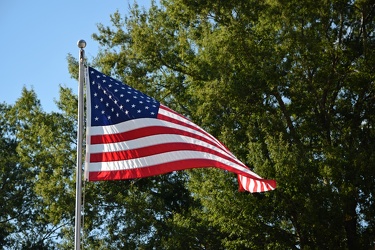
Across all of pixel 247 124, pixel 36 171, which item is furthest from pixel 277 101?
pixel 36 171

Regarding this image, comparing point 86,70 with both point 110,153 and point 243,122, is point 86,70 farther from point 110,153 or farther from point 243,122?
point 243,122

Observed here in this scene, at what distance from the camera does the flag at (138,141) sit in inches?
449

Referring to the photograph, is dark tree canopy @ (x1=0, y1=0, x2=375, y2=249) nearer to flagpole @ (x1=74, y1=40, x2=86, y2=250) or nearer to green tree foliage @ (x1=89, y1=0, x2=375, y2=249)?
green tree foliage @ (x1=89, y1=0, x2=375, y2=249)

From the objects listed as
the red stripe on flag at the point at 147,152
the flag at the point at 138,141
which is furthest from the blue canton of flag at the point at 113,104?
the red stripe on flag at the point at 147,152

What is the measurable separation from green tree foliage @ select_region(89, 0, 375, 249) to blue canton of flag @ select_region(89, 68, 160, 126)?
11.7 m

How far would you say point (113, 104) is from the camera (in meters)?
12.0

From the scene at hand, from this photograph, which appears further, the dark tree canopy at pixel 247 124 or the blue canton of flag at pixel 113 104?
the dark tree canopy at pixel 247 124

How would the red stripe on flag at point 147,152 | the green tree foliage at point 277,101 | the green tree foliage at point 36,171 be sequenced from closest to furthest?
the red stripe on flag at point 147,152 → the green tree foliage at point 277,101 → the green tree foliage at point 36,171

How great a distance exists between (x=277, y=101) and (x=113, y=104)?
1644cm

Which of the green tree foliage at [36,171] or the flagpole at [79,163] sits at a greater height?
the green tree foliage at [36,171]

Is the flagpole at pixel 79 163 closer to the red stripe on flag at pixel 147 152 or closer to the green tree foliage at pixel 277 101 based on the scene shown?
the red stripe on flag at pixel 147 152

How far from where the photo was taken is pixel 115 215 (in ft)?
104

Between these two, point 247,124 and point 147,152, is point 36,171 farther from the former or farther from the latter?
point 147,152

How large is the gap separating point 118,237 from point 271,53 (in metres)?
10.5
